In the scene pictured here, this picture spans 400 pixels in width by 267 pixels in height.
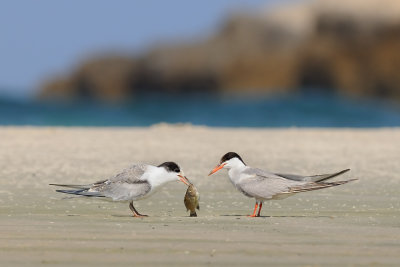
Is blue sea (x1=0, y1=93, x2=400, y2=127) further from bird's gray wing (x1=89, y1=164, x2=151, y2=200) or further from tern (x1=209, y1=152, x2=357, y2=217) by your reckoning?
bird's gray wing (x1=89, y1=164, x2=151, y2=200)

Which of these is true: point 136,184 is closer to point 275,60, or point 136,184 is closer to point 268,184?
point 268,184

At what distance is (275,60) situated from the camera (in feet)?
205

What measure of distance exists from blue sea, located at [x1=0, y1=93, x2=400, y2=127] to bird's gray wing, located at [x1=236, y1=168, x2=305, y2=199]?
2503 cm

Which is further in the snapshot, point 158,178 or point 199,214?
point 199,214

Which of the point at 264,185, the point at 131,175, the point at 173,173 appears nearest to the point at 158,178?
the point at 173,173

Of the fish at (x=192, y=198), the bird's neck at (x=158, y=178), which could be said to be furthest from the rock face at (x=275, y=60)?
the bird's neck at (x=158, y=178)

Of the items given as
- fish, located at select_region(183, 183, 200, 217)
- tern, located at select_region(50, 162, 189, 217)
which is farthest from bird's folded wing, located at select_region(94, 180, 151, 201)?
fish, located at select_region(183, 183, 200, 217)

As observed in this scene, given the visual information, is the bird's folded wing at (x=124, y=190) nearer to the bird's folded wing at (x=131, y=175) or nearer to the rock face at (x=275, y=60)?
the bird's folded wing at (x=131, y=175)

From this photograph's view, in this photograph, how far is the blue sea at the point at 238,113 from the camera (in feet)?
114

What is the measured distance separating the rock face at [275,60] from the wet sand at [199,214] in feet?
142

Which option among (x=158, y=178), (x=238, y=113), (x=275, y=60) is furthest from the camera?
(x=275, y=60)

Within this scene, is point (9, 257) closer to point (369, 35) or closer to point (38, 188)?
point (38, 188)

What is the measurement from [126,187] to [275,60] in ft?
185

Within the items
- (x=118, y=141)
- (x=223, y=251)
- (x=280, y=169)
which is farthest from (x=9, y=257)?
(x=118, y=141)
